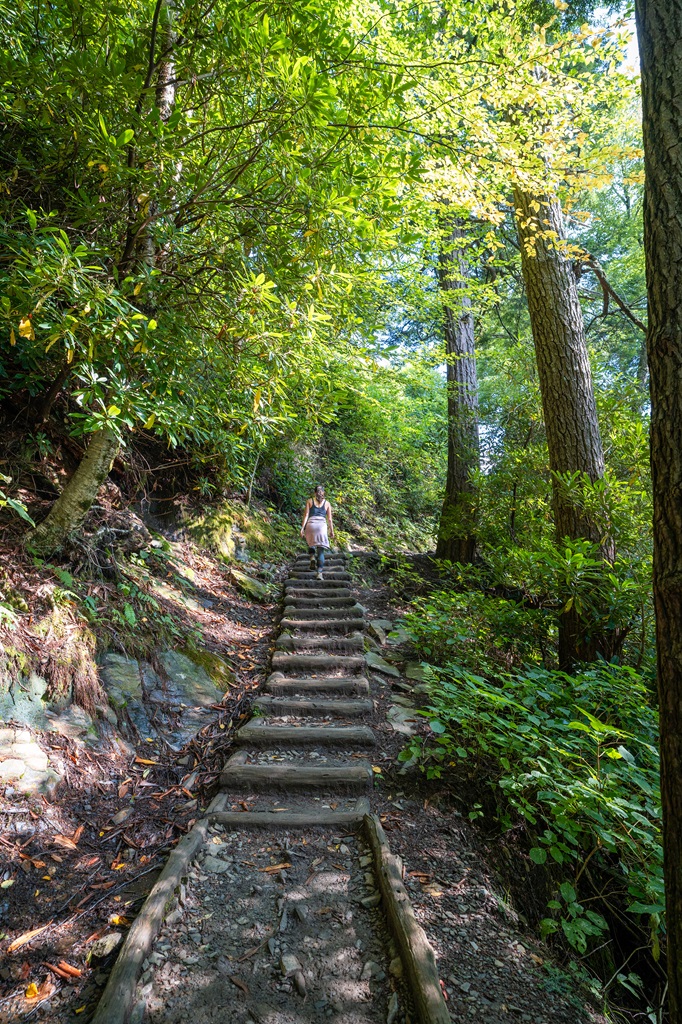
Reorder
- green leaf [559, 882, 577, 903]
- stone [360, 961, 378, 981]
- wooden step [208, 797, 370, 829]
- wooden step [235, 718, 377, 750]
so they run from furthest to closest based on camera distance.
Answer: wooden step [235, 718, 377, 750] → wooden step [208, 797, 370, 829] → green leaf [559, 882, 577, 903] → stone [360, 961, 378, 981]

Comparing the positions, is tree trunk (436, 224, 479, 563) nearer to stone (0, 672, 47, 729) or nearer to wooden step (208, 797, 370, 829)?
wooden step (208, 797, 370, 829)

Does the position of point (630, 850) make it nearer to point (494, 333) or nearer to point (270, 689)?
point (270, 689)

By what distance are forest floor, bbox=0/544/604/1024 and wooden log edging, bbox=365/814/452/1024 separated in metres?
0.09

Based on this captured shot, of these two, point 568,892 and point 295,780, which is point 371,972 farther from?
point 295,780

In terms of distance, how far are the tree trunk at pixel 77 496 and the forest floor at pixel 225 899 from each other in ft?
4.92

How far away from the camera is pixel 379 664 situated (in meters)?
5.39

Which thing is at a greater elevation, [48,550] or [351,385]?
[351,385]

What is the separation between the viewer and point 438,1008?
1.81m

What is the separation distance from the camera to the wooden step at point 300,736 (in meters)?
3.84

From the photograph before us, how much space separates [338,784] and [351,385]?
281 inches

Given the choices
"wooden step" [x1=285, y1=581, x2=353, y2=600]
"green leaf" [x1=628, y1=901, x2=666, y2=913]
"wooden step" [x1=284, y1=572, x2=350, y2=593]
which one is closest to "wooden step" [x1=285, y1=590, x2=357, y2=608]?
"wooden step" [x1=285, y1=581, x2=353, y2=600]

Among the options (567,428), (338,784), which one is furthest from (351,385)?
(338,784)

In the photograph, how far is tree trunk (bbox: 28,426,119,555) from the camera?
376cm

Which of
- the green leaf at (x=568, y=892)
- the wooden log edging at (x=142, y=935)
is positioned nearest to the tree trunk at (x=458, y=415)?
the green leaf at (x=568, y=892)
